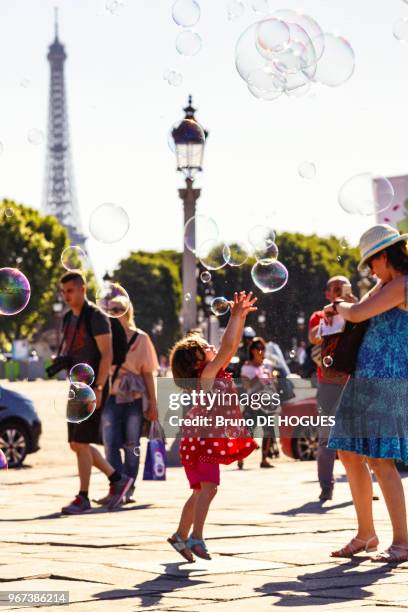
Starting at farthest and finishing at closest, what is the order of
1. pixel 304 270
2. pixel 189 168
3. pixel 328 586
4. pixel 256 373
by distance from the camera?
pixel 304 270 < pixel 256 373 < pixel 189 168 < pixel 328 586

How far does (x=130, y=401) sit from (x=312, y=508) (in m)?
1.79

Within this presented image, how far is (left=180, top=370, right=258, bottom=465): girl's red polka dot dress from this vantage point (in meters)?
7.35

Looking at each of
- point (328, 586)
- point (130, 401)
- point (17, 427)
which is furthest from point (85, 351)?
point (17, 427)

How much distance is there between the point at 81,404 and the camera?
9766mm

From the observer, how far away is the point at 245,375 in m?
16.9

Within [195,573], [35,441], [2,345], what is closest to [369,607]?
[195,573]

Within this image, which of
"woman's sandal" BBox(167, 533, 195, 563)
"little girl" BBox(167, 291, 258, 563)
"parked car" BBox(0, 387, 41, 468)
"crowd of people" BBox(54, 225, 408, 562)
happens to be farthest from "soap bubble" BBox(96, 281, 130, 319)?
"parked car" BBox(0, 387, 41, 468)

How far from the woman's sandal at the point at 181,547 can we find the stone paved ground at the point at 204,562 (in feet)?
0.21

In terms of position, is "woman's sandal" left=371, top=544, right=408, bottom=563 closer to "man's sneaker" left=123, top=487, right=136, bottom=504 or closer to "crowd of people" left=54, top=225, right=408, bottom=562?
"crowd of people" left=54, top=225, right=408, bottom=562

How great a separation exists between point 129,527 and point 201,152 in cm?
780

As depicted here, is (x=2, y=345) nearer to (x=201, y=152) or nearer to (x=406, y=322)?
(x=201, y=152)

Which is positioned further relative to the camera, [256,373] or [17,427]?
[256,373]

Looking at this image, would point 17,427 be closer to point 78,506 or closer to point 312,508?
point 78,506

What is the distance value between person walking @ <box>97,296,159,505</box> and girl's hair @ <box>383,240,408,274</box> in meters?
4.19
